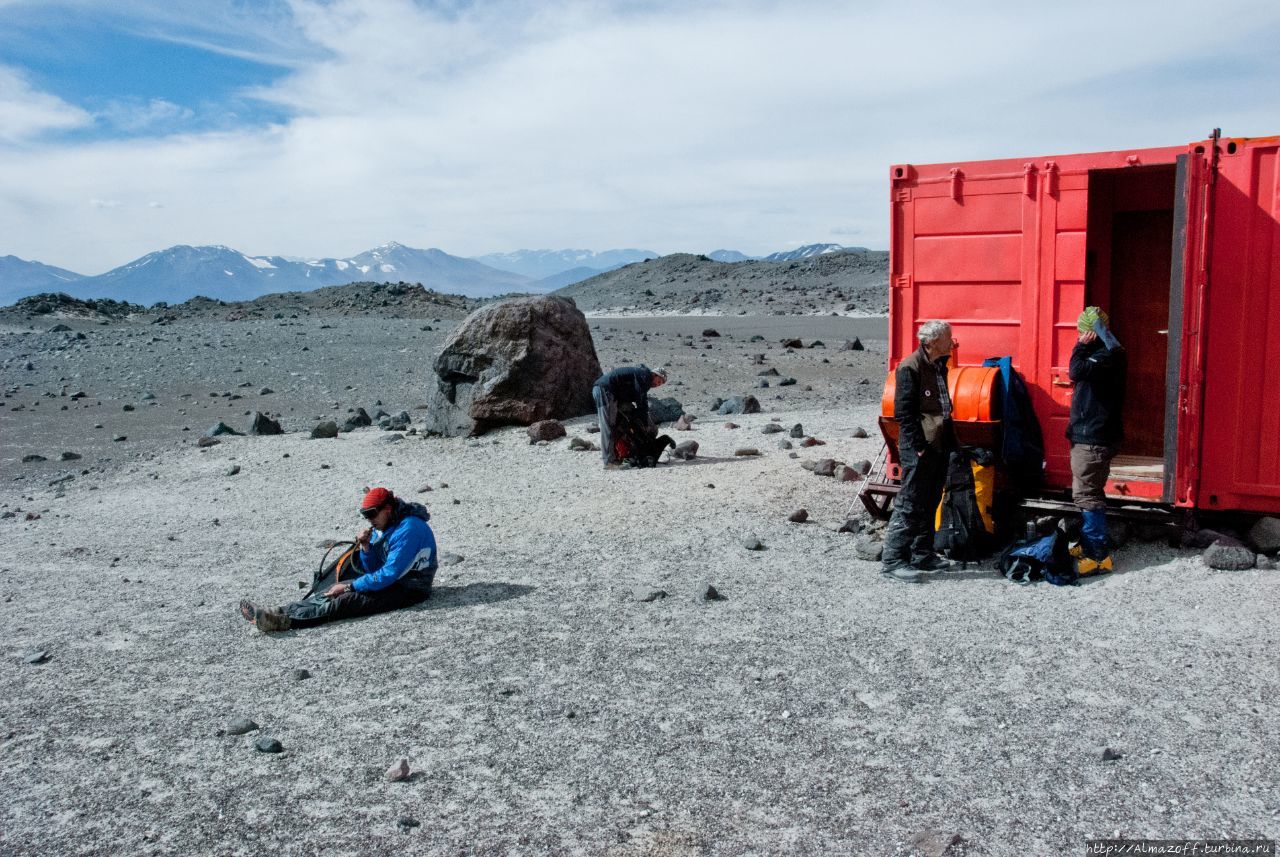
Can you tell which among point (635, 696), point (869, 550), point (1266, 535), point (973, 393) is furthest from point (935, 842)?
point (1266, 535)

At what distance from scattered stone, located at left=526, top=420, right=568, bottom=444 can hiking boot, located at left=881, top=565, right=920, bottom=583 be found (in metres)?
7.30

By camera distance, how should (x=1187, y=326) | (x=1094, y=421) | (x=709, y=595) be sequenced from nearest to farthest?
(x=1187, y=326) < (x=1094, y=421) < (x=709, y=595)

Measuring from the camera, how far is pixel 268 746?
17.2 feet

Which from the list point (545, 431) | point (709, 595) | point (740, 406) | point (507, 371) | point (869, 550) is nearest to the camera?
point (709, 595)

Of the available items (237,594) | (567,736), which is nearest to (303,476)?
(237,594)

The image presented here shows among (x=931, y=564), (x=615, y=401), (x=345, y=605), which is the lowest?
(x=345, y=605)

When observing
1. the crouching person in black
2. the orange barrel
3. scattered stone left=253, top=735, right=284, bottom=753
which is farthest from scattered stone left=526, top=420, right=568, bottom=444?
scattered stone left=253, top=735, right=284, bottom=753

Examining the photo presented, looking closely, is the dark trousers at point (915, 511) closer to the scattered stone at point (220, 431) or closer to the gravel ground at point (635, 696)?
the gravel ground at point (635, 696)

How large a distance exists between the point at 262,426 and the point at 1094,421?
13181mm

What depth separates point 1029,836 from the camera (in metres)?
4.17

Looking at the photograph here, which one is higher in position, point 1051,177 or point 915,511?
point 1051,177

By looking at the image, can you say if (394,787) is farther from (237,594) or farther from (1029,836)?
(237,594)

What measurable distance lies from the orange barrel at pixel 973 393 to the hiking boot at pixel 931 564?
1039mm

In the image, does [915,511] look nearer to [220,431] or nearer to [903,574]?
[903,574]
